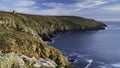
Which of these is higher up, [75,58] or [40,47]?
[40,47]

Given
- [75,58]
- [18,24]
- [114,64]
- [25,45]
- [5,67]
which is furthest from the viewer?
[18,24]

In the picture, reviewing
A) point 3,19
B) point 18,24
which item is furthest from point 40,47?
point 18,24

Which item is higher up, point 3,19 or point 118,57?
point 3,19

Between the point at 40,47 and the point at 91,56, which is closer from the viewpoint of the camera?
the point at 40,47

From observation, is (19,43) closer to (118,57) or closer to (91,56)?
(91,56)

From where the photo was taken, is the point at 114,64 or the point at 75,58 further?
the point at 75,58

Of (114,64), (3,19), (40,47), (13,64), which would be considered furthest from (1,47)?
(3,19)

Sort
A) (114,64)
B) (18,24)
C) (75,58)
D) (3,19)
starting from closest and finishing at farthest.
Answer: (114,64) < (75,58) < (3,19) < (18,24)

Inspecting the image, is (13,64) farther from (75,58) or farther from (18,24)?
(18,24)

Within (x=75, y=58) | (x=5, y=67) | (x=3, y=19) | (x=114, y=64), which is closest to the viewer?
(x=5, y=67)
